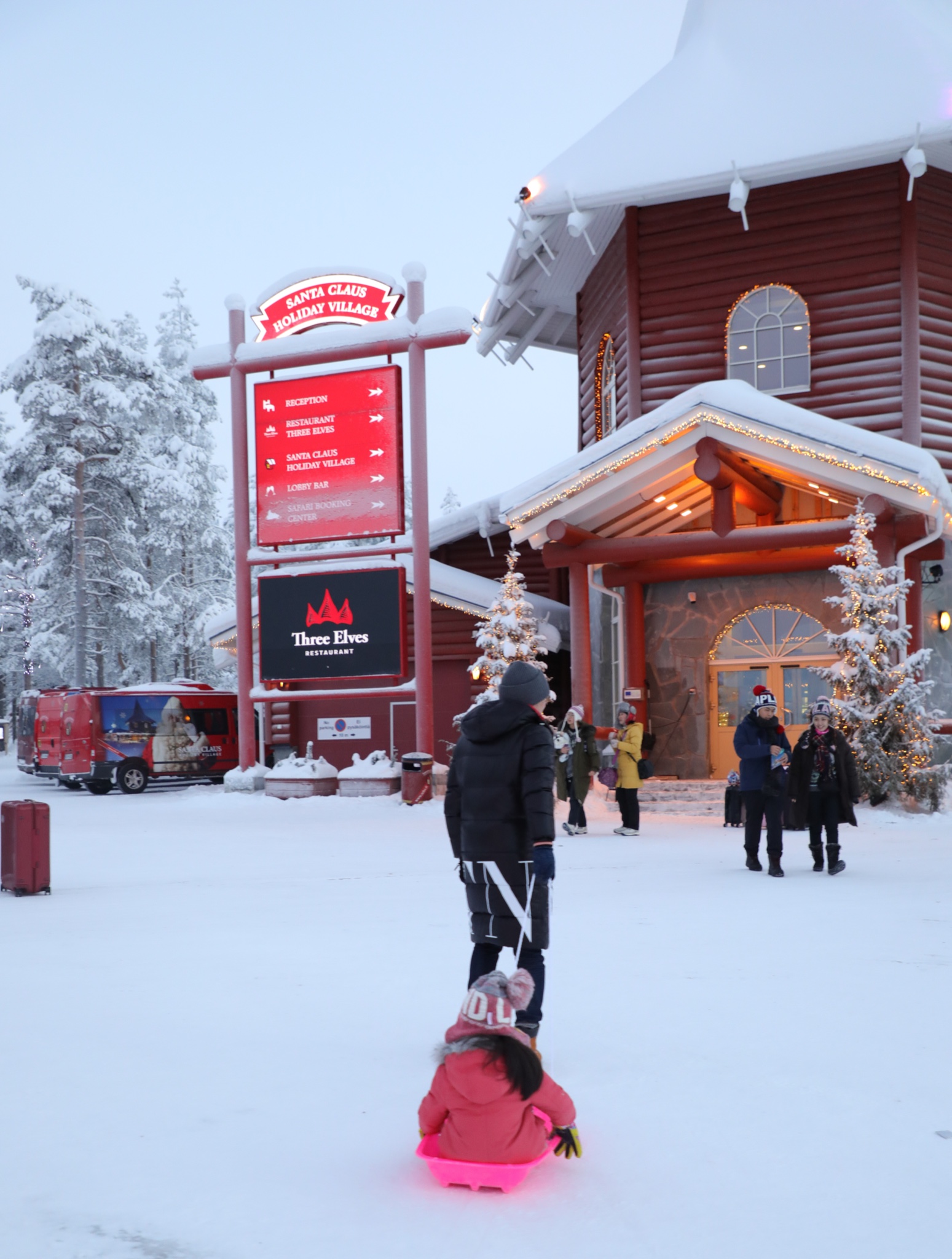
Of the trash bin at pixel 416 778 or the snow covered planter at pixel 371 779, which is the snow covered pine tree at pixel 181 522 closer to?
the snow covered planter at pixel 371 779

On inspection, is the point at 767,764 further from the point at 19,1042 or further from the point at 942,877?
the point at 19,1042

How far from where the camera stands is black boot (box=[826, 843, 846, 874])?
10.2 metres

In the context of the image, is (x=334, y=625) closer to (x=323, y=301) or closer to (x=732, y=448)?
(x=323, y=301)

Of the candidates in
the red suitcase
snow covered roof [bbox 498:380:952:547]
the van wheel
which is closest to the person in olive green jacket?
snow covered roof [bbox 498:380:952:547]

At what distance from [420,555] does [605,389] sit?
5119mm

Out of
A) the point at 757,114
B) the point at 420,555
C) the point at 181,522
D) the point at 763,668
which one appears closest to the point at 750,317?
the point at 757,114

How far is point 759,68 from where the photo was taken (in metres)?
20.4

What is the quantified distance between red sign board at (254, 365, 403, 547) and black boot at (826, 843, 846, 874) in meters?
12.3

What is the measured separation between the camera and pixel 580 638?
17562 mm

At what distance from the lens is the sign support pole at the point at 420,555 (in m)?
20.5

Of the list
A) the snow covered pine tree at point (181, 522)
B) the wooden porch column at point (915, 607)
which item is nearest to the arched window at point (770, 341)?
the wooden porch column at point (915, 607)

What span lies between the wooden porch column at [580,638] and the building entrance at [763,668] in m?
3.06

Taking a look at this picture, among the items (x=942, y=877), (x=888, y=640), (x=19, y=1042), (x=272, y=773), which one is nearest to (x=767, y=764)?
(x=942, y=877)

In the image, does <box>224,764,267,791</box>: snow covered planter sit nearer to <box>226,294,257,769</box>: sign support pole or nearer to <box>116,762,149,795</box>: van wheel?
<box>226,294,257,769</box>: sign support pole
